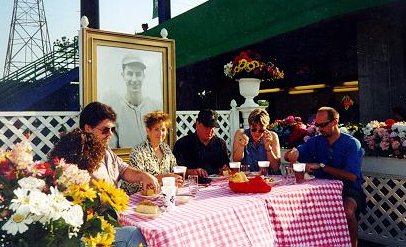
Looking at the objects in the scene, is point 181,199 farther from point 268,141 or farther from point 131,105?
point 131,105

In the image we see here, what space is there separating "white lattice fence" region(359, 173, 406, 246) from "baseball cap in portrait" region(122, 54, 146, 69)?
3.21 metres

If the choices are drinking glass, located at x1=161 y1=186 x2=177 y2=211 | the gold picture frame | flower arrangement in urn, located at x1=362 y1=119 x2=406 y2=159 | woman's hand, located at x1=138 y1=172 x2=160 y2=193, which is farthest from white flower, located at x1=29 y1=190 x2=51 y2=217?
flower arrangement in urn, located at x1=362 y1=119 x2=406 y2=159

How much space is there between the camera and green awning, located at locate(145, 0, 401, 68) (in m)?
5.75

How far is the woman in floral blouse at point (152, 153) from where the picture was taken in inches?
140

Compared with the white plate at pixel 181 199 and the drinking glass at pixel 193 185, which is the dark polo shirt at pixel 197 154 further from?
the white plate at pixel 181 199

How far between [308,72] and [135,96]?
4912mm

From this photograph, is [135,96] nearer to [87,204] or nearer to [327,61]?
[87,204]

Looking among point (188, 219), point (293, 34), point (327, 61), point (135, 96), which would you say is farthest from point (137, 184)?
point (327, 61)

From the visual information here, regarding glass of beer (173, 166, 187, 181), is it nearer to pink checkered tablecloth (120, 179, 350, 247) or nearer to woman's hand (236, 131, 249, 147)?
pink checkered tablecloth (120, 179, 350, 247)

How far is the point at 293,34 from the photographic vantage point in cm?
756

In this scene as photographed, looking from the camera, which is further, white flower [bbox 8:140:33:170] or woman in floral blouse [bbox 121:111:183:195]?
woman in floral blouse [bbox 121:111:183:195]

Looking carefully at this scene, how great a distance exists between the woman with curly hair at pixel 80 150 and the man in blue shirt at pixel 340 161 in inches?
81.0

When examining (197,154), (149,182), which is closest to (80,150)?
(149,182)

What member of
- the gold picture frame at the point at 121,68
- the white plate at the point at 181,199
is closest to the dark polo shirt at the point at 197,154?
the gold picture frame at the point at 121,68
